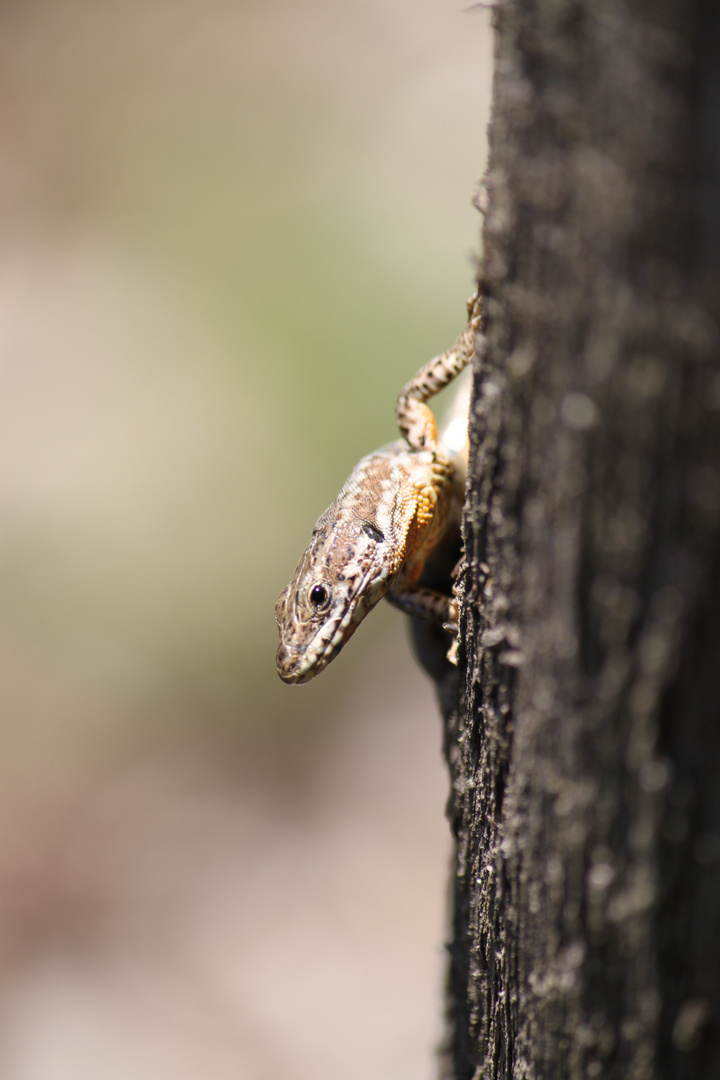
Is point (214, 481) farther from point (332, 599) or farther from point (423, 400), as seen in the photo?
point (332, 599)

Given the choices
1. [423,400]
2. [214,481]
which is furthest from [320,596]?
[214,481]

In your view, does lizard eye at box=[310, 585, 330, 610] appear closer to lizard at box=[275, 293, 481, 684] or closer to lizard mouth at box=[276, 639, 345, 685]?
lizard at box=[275, 293, 481, 684]

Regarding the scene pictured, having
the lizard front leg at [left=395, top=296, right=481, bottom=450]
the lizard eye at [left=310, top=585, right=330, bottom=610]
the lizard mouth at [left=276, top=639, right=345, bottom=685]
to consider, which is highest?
the lizard front leg at [left=395, top=296, right=481, bottom=450]

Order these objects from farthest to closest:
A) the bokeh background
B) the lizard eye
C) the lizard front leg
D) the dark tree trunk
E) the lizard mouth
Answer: the bokeh background < the lizard front leg < the lizard eye < the lizard mouth < the dark tree trunk

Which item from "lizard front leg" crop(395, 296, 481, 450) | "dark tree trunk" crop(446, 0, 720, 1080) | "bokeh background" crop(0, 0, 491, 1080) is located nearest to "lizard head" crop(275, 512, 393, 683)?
"lizard front leg" crop(395, 296, 481, 450)

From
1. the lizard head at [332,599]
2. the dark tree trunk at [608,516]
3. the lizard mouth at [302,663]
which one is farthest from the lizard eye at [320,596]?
the dark tree trunk at [608,516]

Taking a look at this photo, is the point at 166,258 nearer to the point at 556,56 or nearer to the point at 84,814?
the point at 84,814
